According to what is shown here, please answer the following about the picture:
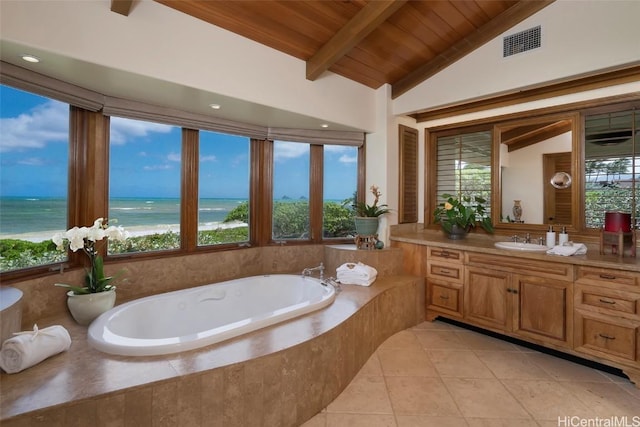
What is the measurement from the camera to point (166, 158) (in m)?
2.75

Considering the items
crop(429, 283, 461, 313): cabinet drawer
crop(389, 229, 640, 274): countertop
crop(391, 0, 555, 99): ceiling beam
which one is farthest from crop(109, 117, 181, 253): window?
crop(429, 283, 461, 313): cabinet drawer

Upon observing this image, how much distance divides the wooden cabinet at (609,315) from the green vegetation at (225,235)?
2.23 meters

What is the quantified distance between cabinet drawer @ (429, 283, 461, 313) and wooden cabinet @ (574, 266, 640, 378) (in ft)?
3.06

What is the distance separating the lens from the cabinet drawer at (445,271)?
2969mm

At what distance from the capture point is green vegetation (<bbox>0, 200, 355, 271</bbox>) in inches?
76.6

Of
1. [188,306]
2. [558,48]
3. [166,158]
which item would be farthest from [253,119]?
[558,48]

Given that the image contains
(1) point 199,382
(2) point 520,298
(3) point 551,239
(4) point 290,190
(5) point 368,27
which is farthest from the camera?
(4) point 290,190

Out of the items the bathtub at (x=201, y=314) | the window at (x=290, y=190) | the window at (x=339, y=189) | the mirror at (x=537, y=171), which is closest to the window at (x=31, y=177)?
the bathtub at (x=201, y=314)

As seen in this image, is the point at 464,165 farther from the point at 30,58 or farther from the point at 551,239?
the point at 30,58

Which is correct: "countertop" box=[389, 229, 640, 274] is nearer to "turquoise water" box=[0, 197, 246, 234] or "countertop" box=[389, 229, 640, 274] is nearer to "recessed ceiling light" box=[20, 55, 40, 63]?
"turquoise water" box=[0, 197, 246, 234]

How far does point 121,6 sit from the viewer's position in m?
1.78

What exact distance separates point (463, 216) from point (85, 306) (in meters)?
3.46

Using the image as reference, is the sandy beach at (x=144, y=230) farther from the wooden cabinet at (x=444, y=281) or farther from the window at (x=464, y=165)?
the window at (x=464, y=165)

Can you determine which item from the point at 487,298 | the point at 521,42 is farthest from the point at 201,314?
the point at 521,42
